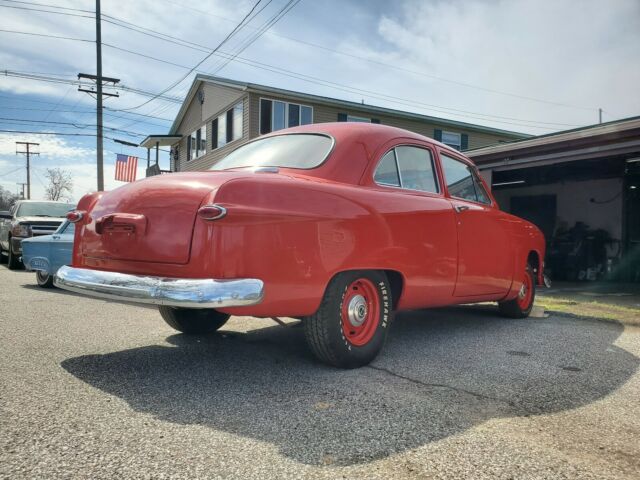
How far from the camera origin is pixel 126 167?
24750 mm

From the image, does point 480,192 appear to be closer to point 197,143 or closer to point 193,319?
point 193,319

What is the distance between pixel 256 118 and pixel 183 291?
16648 millimetres

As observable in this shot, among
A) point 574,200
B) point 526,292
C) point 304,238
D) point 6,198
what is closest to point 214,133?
point 574,200

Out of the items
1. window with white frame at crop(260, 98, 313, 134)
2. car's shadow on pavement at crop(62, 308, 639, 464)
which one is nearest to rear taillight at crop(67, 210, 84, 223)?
car's shadow on pavement at crop(62, 308, 639, 464)

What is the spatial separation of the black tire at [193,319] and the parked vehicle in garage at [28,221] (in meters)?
8.84

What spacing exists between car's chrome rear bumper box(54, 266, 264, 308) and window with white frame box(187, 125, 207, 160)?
2166 centimetres

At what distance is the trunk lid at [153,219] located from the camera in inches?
124

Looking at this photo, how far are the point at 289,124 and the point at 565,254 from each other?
34.9 feet

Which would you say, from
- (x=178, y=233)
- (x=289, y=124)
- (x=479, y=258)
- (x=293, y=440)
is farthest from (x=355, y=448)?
(x=289, y=124)

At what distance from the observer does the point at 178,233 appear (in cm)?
315

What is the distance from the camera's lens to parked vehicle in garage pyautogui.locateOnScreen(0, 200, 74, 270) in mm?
12250

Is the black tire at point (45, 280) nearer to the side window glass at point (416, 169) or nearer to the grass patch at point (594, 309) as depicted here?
the side window glass at point (416, 169)

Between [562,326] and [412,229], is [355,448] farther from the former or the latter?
[562,326]

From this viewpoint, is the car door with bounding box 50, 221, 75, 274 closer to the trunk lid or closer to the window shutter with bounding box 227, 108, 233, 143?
the trunk lid
